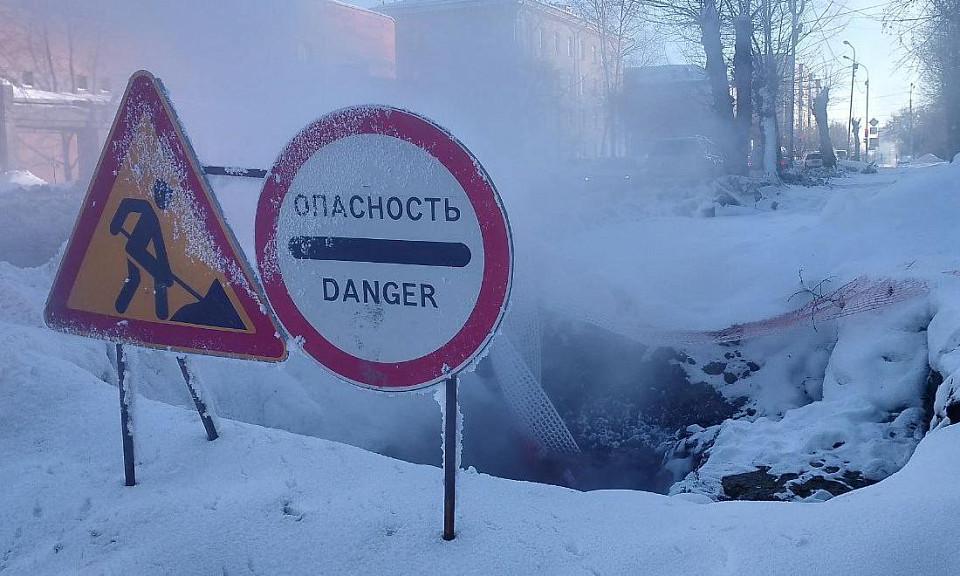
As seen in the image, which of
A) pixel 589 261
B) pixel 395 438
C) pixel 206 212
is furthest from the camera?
pixel 589 261

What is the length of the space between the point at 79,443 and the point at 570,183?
1300 centimetres

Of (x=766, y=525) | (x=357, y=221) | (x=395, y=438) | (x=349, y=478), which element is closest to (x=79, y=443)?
(x=349, y=478)

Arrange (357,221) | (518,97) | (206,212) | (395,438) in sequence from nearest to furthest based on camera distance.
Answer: (357,221) → (206,212) → (395,438) → (518,97)

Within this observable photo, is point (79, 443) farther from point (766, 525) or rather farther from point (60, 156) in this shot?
point (60, 156)

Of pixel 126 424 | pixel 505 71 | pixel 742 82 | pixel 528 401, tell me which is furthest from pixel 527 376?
pixel 505 71

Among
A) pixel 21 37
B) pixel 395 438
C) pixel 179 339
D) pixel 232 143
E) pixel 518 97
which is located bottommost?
pixel 395 438

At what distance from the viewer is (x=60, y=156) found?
24.7 metres

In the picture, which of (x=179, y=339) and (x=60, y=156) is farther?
(x=60, y=156)

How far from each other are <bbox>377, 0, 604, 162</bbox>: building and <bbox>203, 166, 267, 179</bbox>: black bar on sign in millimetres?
19608

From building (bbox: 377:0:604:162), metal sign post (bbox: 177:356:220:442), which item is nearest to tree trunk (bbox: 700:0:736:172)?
building (bbox: 377:0:604:162)

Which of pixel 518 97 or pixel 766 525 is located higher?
pixel 518 97

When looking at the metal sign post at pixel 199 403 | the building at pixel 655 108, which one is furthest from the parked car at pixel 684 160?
the building at pixel 655 108

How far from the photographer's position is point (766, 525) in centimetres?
234

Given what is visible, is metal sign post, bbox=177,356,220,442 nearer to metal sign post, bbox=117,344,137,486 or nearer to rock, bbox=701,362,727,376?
metal sign post, bbox=117,344,137,486
